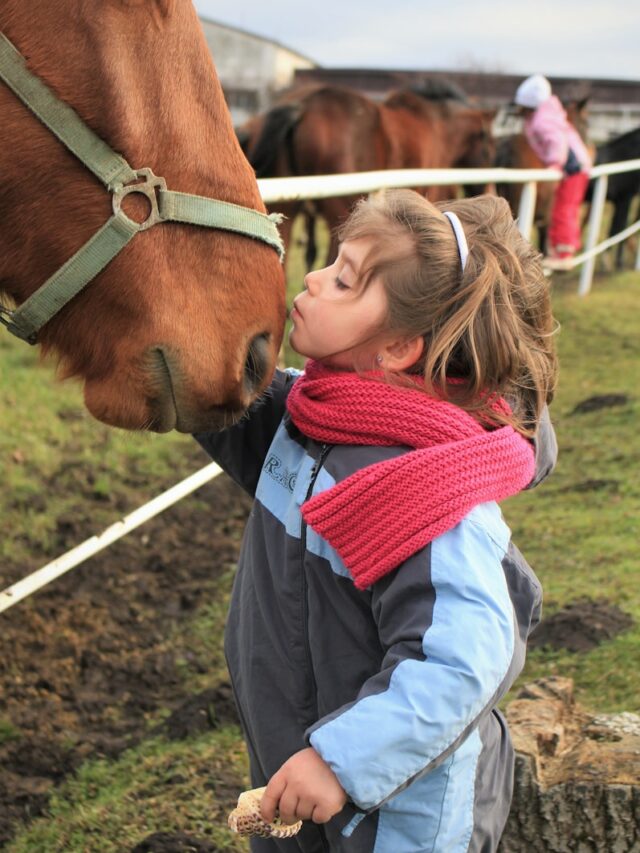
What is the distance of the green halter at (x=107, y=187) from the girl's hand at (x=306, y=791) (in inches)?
31.4

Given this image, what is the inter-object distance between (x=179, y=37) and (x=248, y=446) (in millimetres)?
683

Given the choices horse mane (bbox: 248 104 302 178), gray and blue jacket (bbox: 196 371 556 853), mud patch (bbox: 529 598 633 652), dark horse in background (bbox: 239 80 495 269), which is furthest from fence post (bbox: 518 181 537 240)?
gray and blue jacket (bbox: 196 371 556 853)

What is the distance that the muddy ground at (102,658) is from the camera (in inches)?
89.0

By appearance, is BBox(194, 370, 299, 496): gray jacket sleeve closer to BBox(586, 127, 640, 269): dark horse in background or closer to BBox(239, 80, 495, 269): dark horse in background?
BBox(239, 80, 495, 269): dark horse in background

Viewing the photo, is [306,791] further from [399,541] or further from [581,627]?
[581,627]

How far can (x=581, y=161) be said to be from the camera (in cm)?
704

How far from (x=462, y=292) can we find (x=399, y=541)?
366 mm

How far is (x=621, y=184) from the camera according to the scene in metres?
11.7

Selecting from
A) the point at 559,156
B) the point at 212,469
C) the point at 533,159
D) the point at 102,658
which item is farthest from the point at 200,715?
the point at 533,159

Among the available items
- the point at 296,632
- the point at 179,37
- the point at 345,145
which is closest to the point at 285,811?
the point at 296,632

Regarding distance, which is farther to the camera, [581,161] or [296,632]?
[581,161]

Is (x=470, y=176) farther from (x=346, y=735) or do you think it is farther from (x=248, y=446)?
(x=346, y=735)

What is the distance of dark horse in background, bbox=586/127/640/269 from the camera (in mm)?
11516

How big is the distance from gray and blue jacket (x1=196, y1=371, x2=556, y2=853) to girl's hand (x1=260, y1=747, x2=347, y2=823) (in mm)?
19
